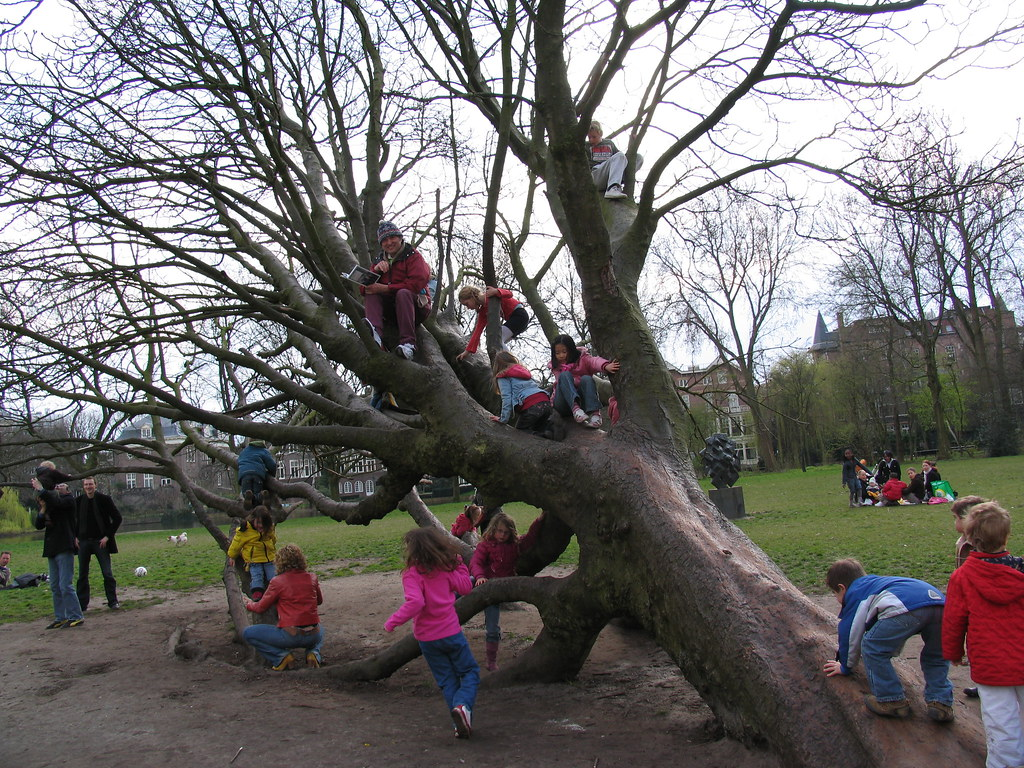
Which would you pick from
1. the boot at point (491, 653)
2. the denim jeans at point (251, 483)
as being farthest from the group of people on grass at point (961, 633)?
the denim jeans at point (251, 483)

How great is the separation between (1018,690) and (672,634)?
1482 millimetres

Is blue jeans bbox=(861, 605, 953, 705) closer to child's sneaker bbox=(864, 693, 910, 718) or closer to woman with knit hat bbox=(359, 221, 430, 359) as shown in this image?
child's sneaker bbox=(864, 693, 910, 718)

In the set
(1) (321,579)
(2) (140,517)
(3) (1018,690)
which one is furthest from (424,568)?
(2) (140,517)

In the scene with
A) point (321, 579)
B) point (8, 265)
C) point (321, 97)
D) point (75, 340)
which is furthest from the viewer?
point (321, 579)

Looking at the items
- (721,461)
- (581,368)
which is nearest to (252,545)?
(581,368)

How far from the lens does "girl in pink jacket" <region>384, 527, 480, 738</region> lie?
4395 millimetres

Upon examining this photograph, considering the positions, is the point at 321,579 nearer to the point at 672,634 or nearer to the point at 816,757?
the point at 672,634

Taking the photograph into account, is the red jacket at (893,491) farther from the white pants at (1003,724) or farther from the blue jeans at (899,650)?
the white pants at (1003,724)

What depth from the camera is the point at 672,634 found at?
385 cm

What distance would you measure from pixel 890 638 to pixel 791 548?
8.29 m

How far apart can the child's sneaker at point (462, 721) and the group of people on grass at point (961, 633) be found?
6.42 ft

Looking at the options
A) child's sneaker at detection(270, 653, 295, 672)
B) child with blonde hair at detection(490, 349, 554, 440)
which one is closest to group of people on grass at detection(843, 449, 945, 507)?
child with blonde hair at detection(490, 349, 554, 440)

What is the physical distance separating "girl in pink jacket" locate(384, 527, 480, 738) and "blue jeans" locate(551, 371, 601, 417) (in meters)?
1.44

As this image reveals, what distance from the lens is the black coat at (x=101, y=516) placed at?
9.37m
